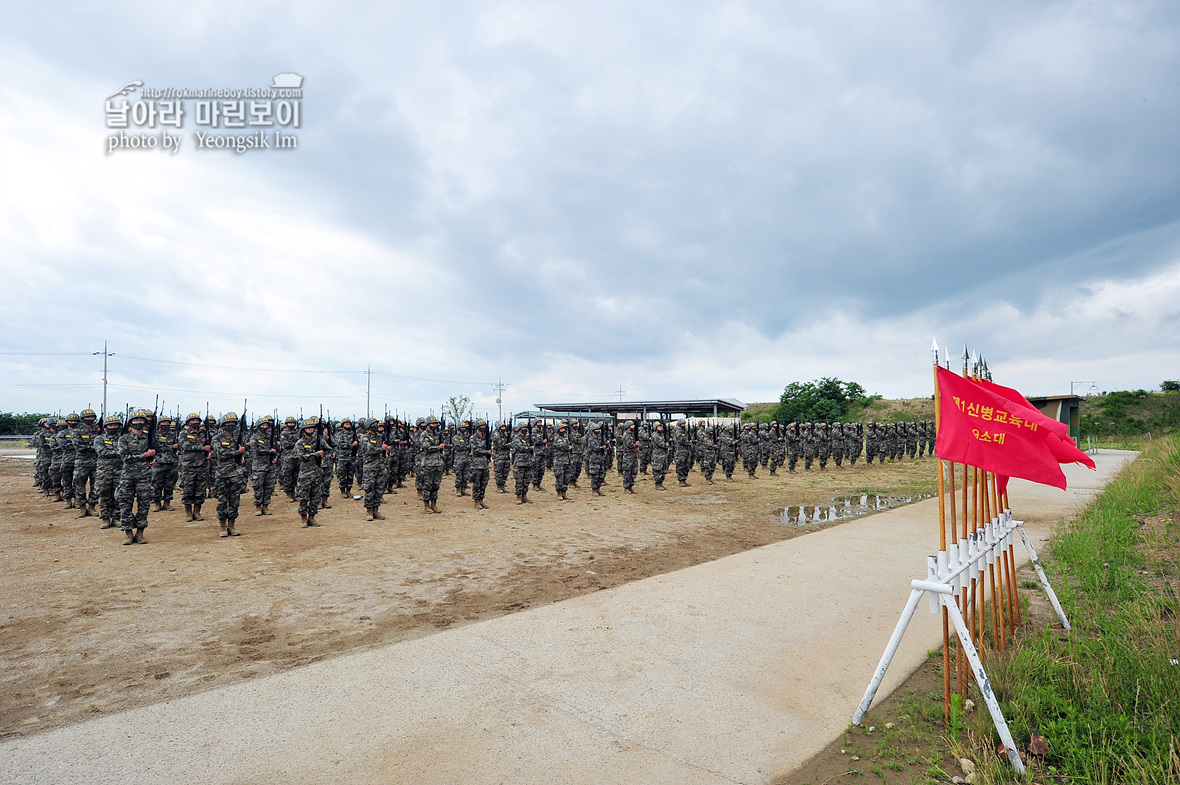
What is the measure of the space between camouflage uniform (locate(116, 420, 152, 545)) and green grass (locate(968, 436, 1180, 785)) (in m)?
11.2

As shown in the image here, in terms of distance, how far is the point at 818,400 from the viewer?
5022 centimetres

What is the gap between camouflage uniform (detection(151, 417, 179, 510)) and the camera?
12.0 metres

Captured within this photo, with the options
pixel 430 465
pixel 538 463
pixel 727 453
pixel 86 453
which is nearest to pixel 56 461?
pixel 86 453

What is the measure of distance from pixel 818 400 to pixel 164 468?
48148 millimetres

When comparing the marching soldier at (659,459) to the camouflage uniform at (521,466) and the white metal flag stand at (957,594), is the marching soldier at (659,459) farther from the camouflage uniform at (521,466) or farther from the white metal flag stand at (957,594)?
the white metal flag stand at (957,594)

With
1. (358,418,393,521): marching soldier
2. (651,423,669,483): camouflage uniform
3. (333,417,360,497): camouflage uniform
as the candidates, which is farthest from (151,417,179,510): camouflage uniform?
(651,423,669,483): camouflage uniform

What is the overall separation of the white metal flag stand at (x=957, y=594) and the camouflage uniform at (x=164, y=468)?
13565mm

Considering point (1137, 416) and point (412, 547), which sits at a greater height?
point (1137, 416)

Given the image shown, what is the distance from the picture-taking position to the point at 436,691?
3.77 m

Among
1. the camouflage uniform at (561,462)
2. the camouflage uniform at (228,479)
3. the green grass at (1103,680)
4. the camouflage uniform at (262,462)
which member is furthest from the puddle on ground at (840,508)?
the camouflage uniform at (262,462)

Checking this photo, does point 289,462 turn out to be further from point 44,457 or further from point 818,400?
point 818,400

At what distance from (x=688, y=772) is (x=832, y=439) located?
2461 centimetres

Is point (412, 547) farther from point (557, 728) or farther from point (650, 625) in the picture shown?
point (557, 728)

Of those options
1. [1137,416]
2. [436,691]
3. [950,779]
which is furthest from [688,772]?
[1137,416]
